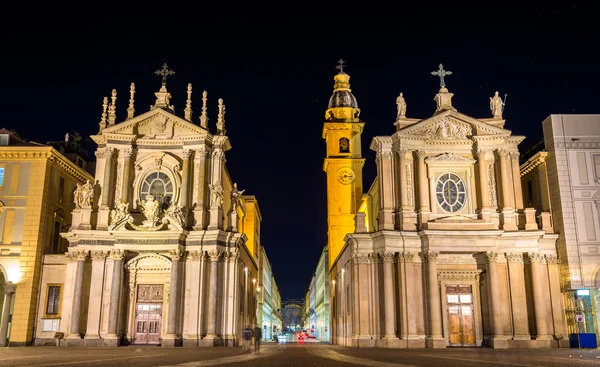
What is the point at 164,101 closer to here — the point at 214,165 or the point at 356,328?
the point at 214,165

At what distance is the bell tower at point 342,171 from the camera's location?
200 feet

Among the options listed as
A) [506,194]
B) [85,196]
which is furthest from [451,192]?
[85,196]

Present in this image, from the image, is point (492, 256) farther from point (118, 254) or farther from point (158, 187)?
point (118, 254)

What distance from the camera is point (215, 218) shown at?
4006cm

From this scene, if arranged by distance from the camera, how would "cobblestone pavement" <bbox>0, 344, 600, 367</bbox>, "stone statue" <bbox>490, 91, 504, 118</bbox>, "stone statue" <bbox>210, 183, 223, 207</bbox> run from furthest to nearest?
"stone statue" <bbox>490, 91, 504, 118</bbox>
"stone statue" <bbox>210, 183, 223, 207</bbox>
"cobblestone pavement" <bbox>0, 344, 600, 367</bbox>

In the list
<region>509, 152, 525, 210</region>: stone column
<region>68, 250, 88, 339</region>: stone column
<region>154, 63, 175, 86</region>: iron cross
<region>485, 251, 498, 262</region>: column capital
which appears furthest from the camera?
<region>154, 63, 175, 86</region>: iron cross

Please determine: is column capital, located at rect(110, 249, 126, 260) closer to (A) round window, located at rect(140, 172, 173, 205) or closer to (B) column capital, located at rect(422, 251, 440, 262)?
(A) round window, located at rect(140, 172, 173, 205)

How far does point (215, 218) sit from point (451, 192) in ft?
56.8

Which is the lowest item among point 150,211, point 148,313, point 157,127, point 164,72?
point 148,313

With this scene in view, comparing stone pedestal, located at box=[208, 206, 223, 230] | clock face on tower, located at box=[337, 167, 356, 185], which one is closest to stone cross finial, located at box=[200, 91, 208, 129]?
stone pedestal, located at box=[208, 206, 223, 230]

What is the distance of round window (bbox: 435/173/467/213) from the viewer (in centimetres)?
4103

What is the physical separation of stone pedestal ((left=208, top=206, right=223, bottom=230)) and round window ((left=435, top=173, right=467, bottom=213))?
624 inches

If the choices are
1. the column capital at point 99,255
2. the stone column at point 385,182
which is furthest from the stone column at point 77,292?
the stone column at point 385,182

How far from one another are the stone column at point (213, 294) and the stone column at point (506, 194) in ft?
66.6
